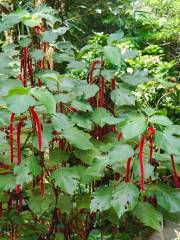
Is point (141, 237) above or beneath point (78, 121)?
beneath

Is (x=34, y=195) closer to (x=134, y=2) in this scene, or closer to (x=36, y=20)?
(x=36, y=20)

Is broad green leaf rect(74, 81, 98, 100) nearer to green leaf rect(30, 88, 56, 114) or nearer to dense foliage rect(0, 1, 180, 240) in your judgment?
dense foliage rect(0, 1, 180, 240)

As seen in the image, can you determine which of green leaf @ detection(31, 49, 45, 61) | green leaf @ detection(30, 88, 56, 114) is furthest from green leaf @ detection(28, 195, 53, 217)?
green leaf @ detection(31, 49, 45, 61)

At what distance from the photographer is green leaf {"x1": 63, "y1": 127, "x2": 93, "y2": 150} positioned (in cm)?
154

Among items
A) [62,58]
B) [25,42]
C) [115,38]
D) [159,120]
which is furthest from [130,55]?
[159,120]

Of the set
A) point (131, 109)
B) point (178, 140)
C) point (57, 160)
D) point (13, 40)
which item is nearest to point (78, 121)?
point (57, 160)

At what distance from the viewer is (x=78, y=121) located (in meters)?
1.63

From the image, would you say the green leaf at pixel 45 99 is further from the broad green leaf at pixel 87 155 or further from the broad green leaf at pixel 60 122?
the broad green leaf at pixel 87 155

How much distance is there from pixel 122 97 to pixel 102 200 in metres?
0.50

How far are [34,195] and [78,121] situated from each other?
358mm

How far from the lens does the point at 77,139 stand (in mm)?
1546

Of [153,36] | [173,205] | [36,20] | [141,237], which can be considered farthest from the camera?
[153,36]

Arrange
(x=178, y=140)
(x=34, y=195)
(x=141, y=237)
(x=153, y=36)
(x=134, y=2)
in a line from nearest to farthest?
(x=178, y=140) → (x=34, y=195) → (x=141, y=237) → (x=153, y=36) → (x=134, y=2)

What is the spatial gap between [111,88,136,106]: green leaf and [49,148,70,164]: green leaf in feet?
0.99
